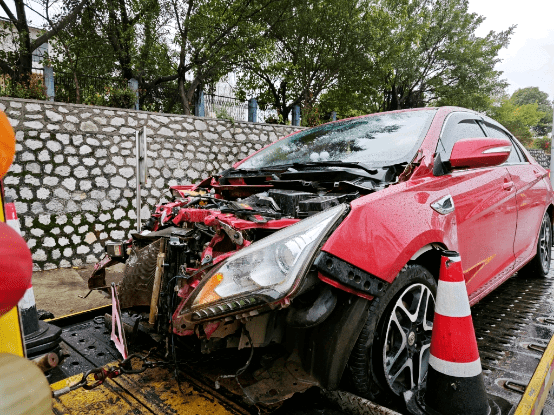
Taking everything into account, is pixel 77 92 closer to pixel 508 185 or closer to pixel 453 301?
pixel 508 185

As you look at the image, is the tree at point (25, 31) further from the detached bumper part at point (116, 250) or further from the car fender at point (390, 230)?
the car fender at point (390, 230)

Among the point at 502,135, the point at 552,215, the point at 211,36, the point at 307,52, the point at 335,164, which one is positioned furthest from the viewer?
the point at 307,52

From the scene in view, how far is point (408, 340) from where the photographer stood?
5.65 feet

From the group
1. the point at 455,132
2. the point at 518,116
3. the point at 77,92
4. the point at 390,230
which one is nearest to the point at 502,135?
the point at 455,132

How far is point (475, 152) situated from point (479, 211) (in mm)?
436

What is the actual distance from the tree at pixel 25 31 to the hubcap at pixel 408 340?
8150 millimetres

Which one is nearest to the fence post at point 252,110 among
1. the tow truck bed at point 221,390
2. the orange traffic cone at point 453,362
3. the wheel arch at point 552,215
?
the wheel arch at point 552,215

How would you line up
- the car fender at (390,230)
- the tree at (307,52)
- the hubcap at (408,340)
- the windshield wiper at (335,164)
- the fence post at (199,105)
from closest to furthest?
the car fender at (390,230), the hubcap at (408,340), the windshield wiper at (335,164), the fence post at (199,105), the tree at (307,52)

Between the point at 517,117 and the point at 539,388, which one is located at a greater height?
the point at 517,117

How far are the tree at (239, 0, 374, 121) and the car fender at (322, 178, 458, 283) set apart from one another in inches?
347

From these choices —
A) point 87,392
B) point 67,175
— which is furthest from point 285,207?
point 67,175

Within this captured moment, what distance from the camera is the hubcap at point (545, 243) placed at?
3.79 m

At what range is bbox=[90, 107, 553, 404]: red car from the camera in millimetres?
1407

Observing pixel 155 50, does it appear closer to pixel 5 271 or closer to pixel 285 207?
pixel 285 207
